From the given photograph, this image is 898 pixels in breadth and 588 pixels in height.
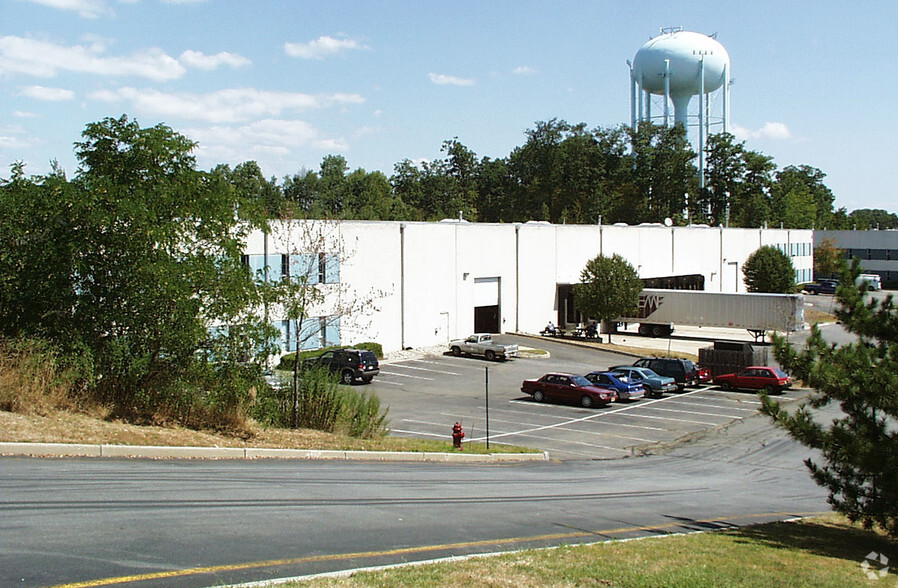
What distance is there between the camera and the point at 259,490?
13344 millimetres

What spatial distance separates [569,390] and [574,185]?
9618 centimetres

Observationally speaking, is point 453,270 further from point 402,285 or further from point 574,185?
point 574,185

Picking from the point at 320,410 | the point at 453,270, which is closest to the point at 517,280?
the point at 453,270

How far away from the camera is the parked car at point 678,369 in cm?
3844

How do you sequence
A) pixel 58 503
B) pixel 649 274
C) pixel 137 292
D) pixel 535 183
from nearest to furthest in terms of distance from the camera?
pixel 58 503 < pixel 137 292 < pixel 649 274 < pixel 535 183

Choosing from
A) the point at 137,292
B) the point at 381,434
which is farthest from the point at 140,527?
Answer: the point at 381,434

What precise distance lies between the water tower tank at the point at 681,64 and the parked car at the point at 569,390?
75344 mm

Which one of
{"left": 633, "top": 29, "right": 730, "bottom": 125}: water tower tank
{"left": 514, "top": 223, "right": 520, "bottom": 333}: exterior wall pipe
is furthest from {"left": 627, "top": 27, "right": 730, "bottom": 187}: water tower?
{"left": 514, "top": 223, "right": 520, "bottom": 333}: exterior wall pipe

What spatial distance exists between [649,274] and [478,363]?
2974cm

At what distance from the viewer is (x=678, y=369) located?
1518 inches

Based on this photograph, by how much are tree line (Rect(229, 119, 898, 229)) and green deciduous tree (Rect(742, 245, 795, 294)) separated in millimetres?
34879

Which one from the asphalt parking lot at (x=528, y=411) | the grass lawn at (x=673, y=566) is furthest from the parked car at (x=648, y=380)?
the grass lawn at (x=673, y=566)

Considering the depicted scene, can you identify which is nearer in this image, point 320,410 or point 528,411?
point 320,410

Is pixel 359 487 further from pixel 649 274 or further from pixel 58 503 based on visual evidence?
pixel 649 274
